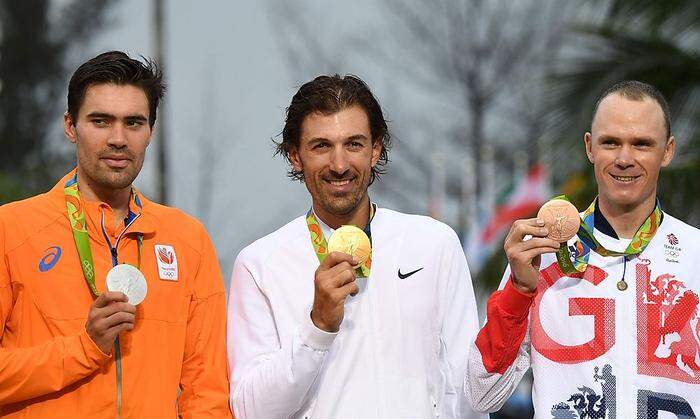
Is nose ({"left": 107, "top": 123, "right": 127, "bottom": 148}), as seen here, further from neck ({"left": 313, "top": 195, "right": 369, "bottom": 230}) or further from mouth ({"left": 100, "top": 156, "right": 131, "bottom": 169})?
neck ({"left": 313, "top": 195, "right": 369, "bottom": 230})

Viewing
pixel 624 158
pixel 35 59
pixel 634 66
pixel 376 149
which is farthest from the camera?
pixel 35 59

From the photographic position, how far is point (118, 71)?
220 inches

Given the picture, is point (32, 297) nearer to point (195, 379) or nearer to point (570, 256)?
point (195, 379)

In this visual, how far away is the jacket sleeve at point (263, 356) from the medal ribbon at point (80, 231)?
1.85ft

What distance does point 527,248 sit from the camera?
5.19 m

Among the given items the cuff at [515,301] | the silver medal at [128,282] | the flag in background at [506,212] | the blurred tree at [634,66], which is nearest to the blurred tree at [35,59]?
the flag in background at [506,212]

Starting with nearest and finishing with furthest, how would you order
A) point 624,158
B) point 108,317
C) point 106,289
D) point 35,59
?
point 108,317 < point 106,289 < point 624,158 < point 35,59

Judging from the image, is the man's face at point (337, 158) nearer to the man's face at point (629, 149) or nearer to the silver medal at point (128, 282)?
the silver medal at point (128, 282)

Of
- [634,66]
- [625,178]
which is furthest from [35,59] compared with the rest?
[625,178]

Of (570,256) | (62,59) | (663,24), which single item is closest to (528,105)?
(62,59)

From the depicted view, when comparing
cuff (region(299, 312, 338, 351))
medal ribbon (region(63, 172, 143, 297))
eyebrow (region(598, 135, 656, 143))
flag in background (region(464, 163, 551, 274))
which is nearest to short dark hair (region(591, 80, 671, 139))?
eyebrow (region(598, 135, 656, 143))

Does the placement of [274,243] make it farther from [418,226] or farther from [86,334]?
[86,334]

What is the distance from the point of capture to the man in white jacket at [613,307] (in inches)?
210

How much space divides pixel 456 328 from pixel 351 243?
0.72 meters
